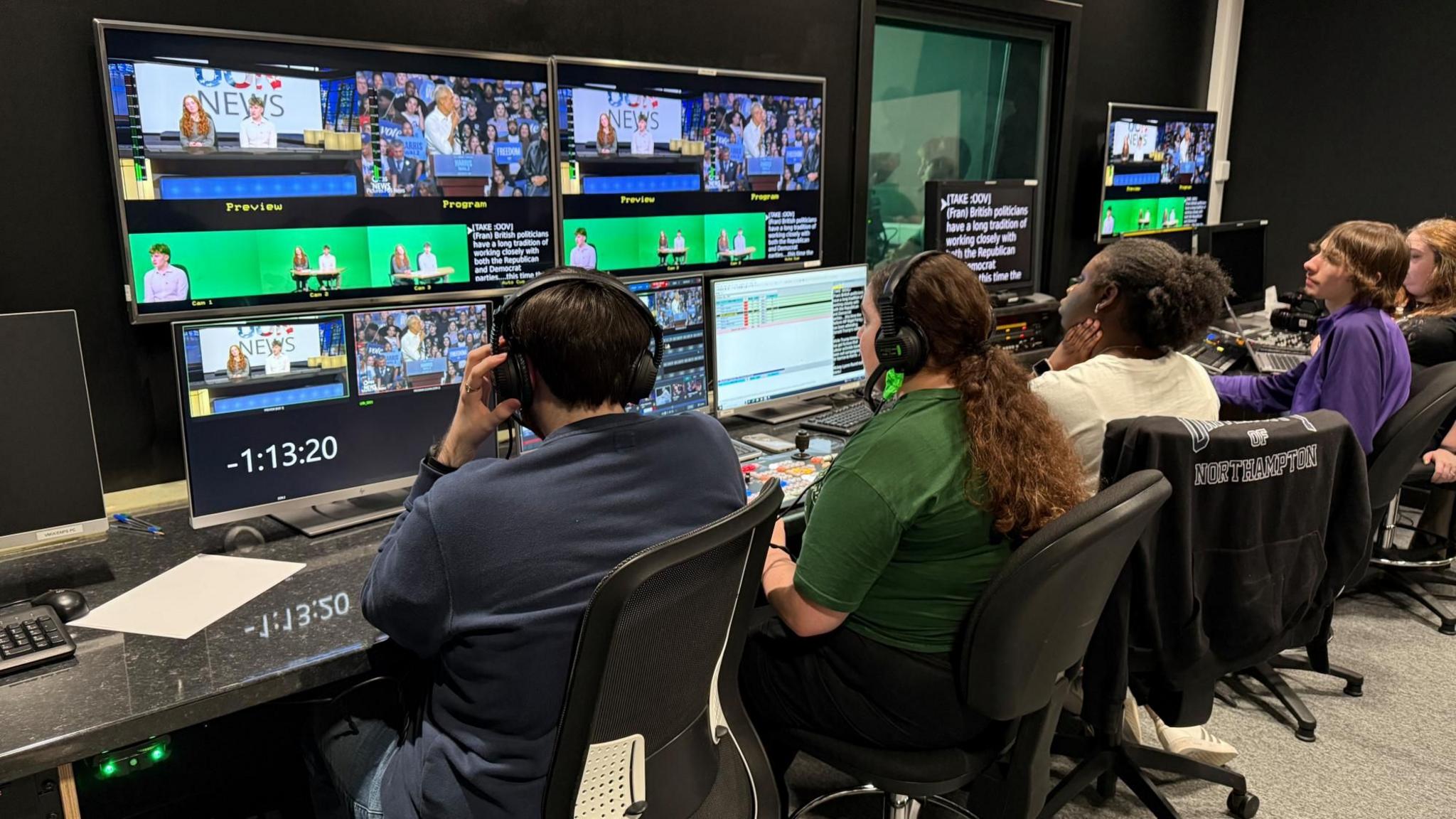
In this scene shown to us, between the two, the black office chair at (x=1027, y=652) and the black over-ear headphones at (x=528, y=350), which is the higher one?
the black over-ear headphones at (x=528, y=350)

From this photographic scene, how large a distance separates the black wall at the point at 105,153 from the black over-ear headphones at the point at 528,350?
2.94 ft

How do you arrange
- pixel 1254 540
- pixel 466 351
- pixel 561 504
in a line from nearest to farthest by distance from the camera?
pixel 561 504, pixel 1254 540, pixel 466 351

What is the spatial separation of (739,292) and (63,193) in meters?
1.56

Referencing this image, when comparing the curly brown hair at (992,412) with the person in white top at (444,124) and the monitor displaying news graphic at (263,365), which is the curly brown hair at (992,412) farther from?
the person in white top at (444,124)

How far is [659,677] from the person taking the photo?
4.00 feet

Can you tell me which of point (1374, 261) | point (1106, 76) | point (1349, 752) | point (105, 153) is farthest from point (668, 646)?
point (1106, 76)

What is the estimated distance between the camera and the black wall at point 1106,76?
4.47 m

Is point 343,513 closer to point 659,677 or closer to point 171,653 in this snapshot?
point 171,653

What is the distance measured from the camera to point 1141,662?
1987 millimetres

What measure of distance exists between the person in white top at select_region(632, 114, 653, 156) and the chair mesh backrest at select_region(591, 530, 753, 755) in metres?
1.87

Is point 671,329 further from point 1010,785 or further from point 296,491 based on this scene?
point 1010,785

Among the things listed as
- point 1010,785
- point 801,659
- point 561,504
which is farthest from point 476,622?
point 1010,785

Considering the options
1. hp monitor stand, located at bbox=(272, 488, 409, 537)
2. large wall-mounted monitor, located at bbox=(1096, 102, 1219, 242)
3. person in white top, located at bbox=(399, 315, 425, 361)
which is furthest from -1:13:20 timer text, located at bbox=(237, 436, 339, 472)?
large wall-mounted monitor, located at bbox=(1096, 102, 1219, 242)

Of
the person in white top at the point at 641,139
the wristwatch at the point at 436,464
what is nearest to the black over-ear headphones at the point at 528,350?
the wristwatch at the point at 436,464
